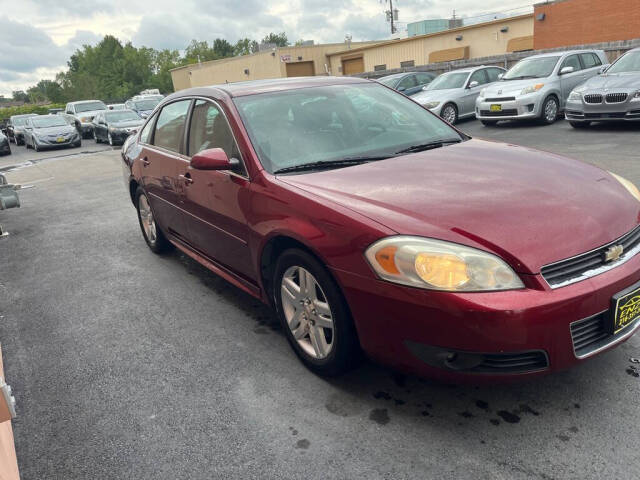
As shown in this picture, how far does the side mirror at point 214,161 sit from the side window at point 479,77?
42.4 feet

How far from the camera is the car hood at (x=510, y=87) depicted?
12211 mm

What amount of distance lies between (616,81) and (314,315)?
9.67 m

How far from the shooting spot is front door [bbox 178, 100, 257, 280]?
3.43 metres

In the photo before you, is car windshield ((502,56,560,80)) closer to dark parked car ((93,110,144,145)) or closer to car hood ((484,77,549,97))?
car hood ((484,77,549,97))

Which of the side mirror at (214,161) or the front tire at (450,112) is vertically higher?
the side mirror at (214,161)

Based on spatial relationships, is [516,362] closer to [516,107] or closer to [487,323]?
[487,323]

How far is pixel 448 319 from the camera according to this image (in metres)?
2.27

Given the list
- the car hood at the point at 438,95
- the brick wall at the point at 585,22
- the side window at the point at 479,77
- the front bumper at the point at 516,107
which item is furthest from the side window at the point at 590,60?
the brick wall at the point at 585,22

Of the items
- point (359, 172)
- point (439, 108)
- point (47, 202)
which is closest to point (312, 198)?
point (359, 172)

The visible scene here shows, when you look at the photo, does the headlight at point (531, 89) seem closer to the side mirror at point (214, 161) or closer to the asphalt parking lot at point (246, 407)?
the asphalt parking lot at point (246, 407)

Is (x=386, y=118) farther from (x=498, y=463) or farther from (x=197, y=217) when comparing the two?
(x=498, y=463)

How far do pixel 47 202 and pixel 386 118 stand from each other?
768 centimetres

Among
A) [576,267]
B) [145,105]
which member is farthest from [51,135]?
[576,267]

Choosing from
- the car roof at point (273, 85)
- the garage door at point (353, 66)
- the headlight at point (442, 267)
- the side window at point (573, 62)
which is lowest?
the headlight at point (442, 267)
